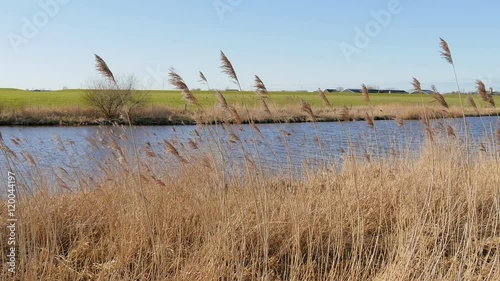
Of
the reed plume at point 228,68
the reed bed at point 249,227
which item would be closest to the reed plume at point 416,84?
the reed bed at point 249,227

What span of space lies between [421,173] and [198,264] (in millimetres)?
3617

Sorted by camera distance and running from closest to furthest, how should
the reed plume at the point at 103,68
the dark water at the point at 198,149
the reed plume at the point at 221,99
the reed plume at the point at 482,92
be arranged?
the reed plume at the point at 103,68
the reed plume at the point at 221,99
the reed plume at the point at 482,92
the dark water at the point at 198,149

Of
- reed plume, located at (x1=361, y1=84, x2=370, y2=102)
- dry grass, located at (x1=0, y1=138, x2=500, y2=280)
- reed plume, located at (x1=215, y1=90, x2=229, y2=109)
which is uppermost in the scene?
reed plume, located at (x1=361, y1=84, x2=370, y2=102)

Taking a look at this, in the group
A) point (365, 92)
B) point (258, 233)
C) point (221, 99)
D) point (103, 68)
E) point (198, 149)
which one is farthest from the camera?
point (198, 149)

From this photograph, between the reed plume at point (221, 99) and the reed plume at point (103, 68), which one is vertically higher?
the reed plume at point (103, 68)

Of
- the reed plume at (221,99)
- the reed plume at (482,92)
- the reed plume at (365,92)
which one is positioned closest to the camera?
the reed plume at (221,99)

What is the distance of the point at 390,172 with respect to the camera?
5.59 metres

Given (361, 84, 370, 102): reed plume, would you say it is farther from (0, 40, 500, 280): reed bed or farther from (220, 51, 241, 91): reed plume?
(220, 51, 241, 91): reed plume

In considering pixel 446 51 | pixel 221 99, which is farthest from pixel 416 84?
pixel 221 99

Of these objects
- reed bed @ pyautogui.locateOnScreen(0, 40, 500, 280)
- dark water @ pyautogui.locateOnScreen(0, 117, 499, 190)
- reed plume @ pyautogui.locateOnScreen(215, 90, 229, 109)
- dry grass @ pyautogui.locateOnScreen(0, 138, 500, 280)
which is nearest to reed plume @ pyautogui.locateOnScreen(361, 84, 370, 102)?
reed bed @ pyautogui.locateOnScreen(0, 40, 500, 280)

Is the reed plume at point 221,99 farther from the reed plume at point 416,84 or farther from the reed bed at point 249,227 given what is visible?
the reed plume at point 416,84

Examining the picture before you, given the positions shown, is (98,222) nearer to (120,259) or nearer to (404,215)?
(120,259)

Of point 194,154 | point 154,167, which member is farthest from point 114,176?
point 194,154

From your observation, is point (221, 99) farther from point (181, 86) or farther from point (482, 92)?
point (482, 92)
